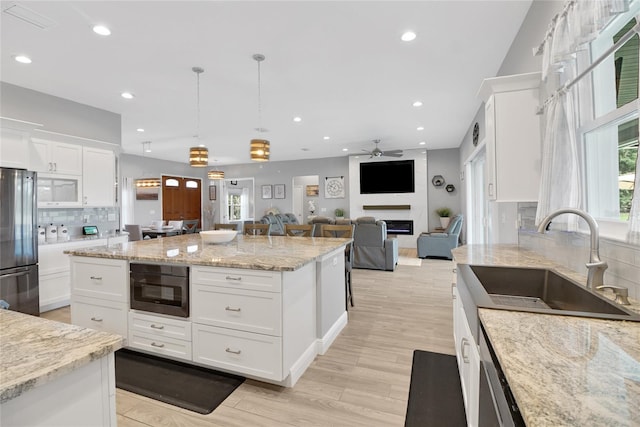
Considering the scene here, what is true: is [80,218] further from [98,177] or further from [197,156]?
[197,156]

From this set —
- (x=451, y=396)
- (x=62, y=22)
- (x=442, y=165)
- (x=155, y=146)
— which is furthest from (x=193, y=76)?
(x=442, y=165)

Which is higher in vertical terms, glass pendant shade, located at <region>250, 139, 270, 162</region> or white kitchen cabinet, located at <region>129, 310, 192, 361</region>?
glass pendant shade, located at <region>250, 139, 270, 162</region>

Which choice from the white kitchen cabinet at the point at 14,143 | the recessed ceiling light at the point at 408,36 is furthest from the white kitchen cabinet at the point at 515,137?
the white kitchen cabinet at the point at 14,143

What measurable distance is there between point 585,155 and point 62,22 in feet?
13.3

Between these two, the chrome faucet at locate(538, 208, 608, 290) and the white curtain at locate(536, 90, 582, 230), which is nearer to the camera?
the chrome faucet at locate(538, 208, 608, 290)

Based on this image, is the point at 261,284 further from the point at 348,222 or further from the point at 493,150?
the point at 348,222

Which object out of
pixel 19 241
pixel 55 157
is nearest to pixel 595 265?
pixel 19 241

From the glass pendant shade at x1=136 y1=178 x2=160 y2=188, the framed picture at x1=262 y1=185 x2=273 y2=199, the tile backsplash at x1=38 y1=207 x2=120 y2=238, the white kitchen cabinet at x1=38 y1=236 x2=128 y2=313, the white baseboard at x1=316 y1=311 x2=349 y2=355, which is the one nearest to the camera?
the white baseboard at x1=316 y1=311 x2=349 y2=355

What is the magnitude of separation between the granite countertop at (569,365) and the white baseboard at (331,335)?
5.64ft

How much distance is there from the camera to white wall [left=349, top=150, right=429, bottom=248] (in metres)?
8.77

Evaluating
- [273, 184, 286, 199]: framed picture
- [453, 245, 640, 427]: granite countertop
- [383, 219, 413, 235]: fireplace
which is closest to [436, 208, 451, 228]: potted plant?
[383, 219, 413, 235]: fireplace

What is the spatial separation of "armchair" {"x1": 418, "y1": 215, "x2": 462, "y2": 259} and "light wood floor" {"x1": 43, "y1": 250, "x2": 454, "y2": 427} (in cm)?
348

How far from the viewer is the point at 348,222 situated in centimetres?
634

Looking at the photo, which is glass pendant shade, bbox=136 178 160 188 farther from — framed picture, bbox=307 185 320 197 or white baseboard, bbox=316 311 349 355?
white baseboard, bbox=316 311 349 355
